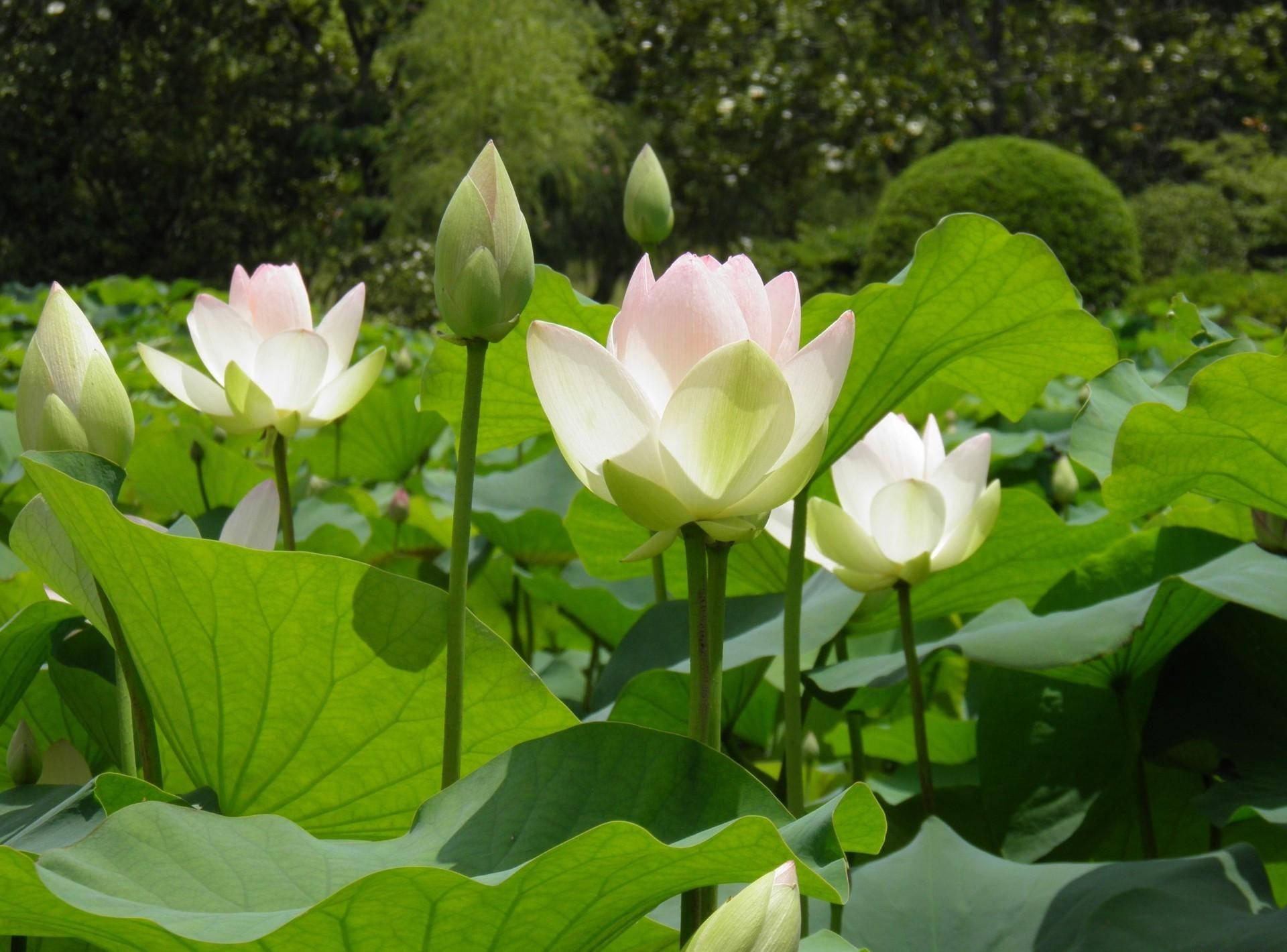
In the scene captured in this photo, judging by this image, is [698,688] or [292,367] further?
[292,367]

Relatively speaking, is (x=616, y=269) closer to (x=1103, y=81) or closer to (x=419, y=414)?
(x=1103, y=81)

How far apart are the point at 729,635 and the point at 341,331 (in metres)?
0.34

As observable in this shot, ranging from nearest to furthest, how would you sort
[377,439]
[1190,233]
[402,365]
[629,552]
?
[629,552], [377,439], [402,365], [1190,233]

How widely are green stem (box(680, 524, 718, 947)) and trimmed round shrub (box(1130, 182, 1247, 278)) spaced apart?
10090 millimetres

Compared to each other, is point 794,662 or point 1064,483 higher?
point 794,662

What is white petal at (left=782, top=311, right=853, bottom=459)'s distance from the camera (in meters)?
0.46

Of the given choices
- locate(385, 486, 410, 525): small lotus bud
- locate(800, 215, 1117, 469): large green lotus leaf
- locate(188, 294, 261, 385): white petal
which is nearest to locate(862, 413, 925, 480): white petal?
locate(800, 215, 1117, 469): large green lotus leaf

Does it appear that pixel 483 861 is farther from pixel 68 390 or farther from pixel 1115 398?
pixel 1115 398

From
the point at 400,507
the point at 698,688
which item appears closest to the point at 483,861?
the point at 698,688

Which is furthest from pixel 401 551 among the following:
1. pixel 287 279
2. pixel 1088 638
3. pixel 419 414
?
pixel 1088 638

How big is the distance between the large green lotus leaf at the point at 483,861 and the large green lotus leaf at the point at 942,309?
0.84 feet

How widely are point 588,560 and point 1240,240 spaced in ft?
33.3

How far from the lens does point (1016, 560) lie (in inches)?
37.9

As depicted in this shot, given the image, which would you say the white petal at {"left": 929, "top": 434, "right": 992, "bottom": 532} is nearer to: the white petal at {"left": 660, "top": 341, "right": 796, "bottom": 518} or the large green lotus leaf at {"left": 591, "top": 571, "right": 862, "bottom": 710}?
the large green lotus leaf at {"left": 591, "top": 571, "right": 862, "bottom": 710}
